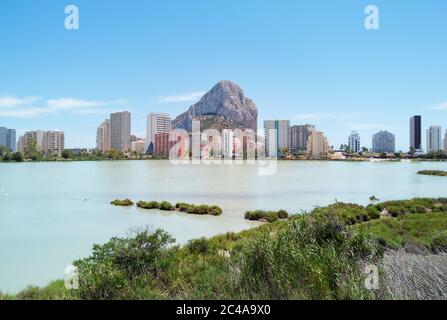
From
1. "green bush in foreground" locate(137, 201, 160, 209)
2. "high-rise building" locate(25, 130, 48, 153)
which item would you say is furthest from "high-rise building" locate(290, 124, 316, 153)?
"green bush in foreground" locate(137, 201, 160, 209)

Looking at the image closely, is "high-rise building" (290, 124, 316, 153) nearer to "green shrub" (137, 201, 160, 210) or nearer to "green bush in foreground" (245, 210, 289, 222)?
"green shrub" (137, 201, 160, 210)

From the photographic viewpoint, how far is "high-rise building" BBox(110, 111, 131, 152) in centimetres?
8400

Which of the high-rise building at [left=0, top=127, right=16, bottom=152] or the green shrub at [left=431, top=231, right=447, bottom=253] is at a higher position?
the high-rise building at [left=0, top=127, right=16, bottom=152]

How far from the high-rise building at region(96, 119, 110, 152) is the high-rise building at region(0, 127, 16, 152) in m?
22.8

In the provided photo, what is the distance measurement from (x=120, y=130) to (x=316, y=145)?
61.0m

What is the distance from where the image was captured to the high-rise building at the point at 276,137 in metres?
106

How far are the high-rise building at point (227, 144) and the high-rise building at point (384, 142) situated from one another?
133 ft

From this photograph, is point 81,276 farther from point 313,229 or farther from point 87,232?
point 87,232

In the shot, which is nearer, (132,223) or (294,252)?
(294,252)

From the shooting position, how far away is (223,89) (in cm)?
13188

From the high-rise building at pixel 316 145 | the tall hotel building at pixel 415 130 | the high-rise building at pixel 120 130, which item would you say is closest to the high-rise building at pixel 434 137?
the tall hotel building at pixel 415 130
